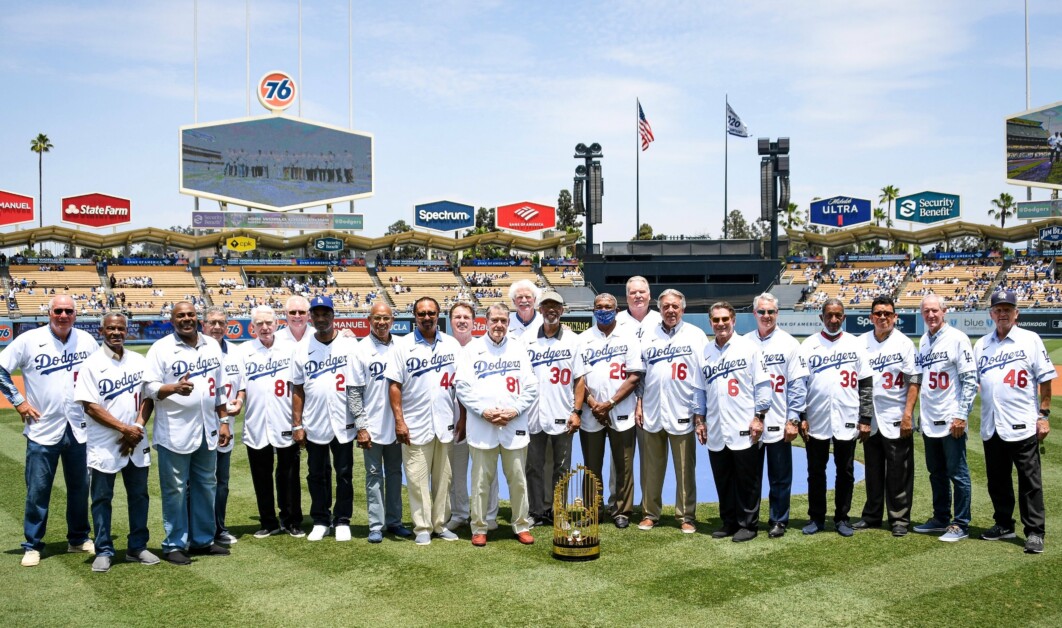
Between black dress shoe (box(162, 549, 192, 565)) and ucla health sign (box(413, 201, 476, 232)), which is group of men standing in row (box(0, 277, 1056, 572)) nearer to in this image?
black dress shoe (box(162, 549, 192, 565))

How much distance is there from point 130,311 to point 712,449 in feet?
136

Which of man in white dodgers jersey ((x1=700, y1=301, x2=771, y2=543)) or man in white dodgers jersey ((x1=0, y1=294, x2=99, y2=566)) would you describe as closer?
man in white dodgers jersey ((x1=0, y1=294, x2=99, y2=566))

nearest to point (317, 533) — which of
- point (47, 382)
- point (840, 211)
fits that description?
point (47, 382)

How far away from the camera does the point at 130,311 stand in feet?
141

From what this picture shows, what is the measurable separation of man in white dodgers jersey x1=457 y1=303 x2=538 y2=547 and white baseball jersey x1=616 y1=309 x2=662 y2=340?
1140mm

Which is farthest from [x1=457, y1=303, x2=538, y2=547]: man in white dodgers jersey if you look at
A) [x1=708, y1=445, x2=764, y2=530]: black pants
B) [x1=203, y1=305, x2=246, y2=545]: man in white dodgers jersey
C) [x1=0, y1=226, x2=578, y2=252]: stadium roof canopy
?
[x1=0, y1=226, x2=578, y2=252]: stadium roof canopy

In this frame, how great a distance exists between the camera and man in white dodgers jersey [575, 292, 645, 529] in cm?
797

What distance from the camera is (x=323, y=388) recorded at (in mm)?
7684

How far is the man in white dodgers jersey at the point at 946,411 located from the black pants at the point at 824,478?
0.71 m

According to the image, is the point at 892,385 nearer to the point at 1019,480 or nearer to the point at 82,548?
the point at 1019,480

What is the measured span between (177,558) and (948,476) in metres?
6.78

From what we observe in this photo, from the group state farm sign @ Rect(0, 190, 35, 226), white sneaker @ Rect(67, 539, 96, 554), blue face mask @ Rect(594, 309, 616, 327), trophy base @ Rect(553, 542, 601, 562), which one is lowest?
white sneaker @ Rect(67, 539, 96, 554)

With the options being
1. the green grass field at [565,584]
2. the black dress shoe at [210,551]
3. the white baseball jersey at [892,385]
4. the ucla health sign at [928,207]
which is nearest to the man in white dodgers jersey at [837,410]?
the white baseball jersey at [892,385]

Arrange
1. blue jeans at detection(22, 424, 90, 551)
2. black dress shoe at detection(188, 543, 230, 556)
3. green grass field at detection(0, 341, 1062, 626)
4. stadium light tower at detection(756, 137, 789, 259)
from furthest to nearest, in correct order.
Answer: stadium light tower at detection(756, 137, 789, 259)
black dress shoe at detection(188, 543, 230, 556)
blue jeans at detection(22, 424, 90, 551)
green grass field at detection(0, 341, 1062, 626)
